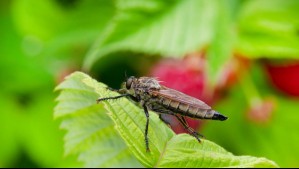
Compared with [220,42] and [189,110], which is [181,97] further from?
[220,42]

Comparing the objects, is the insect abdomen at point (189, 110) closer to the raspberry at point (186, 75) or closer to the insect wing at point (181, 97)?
the insect wing at point (181, 97)

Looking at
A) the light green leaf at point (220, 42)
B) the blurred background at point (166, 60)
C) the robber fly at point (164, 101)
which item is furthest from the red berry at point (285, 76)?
the robber fly at point (164, 101)

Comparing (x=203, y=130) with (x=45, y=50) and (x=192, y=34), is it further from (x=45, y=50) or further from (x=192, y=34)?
(x=45, y=50)

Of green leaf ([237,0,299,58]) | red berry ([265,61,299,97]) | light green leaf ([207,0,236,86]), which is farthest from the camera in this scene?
red berry ([265,61,299,97])

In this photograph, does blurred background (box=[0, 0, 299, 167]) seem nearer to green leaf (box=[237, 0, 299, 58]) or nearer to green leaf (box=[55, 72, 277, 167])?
green leaf (box=[237, 0, 299, 58])

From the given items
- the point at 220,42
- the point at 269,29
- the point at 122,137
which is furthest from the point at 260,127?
the point at 122,137

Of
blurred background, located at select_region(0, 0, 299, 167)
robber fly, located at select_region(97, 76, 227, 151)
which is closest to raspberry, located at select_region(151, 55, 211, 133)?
blurred background, located at select_region(0, 0, 299, 167)
